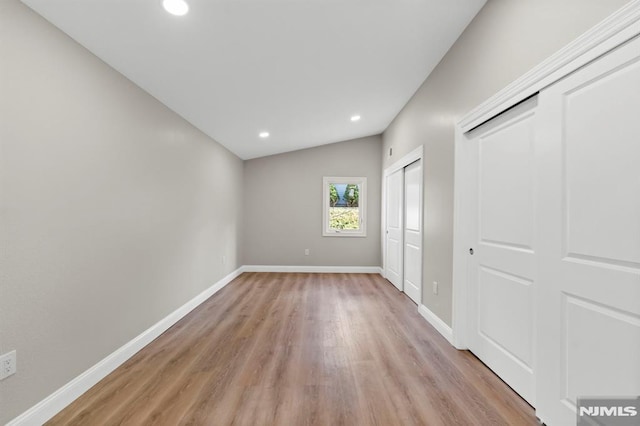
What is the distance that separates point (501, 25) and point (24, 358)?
139 inches

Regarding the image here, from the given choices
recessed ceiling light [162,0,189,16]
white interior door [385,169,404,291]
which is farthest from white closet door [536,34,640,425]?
white interior door [385,169,404,291]

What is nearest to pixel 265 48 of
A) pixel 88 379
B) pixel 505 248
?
pixel 505 248

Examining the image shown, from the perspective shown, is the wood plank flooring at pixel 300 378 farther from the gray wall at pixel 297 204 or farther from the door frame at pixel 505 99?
the gray wall at pixel 297 204

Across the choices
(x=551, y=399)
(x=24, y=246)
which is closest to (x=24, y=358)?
(x=24, y=246)

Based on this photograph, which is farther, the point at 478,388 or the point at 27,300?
the point at 478,388

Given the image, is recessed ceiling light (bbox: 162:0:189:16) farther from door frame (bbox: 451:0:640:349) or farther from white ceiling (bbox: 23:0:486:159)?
door frame (bbox: 451:0:640:349)

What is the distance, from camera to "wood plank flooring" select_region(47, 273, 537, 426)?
1705 millimetres

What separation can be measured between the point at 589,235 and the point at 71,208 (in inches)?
115

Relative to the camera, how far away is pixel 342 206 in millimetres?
6176

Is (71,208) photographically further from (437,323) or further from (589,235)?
(437,323)

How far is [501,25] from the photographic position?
2.02m

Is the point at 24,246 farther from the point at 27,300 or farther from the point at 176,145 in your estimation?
the point at 176,145

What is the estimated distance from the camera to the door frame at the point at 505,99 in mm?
1242

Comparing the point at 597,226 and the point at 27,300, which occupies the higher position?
the point at 597,226
